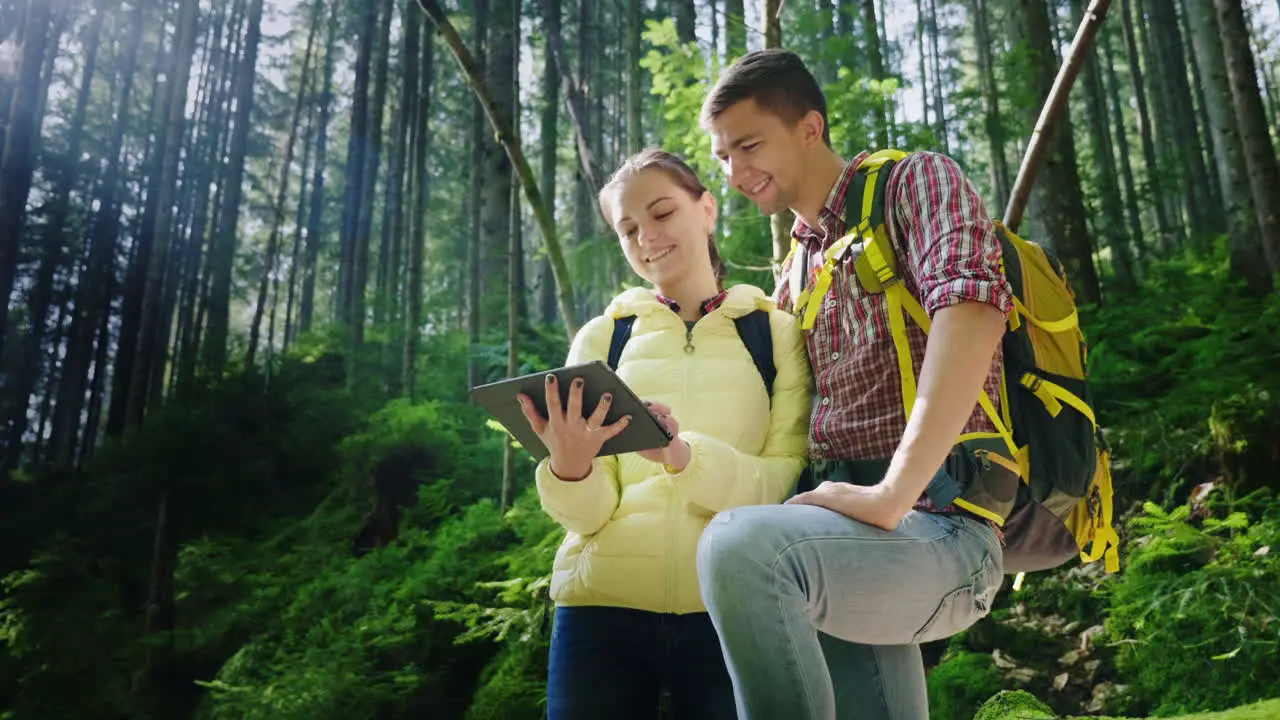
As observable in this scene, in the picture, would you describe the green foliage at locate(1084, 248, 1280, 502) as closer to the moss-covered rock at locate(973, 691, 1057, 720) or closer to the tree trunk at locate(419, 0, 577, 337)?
the moss-covered rock at locate(973, 691, 1057, 720)

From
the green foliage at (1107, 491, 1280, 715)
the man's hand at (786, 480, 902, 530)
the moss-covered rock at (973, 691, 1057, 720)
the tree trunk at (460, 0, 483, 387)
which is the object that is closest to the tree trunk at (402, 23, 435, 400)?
the tree trunk at (460, 0, 483, 387)

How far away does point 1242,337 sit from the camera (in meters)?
5.95

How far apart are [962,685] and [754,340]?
10.1 ft

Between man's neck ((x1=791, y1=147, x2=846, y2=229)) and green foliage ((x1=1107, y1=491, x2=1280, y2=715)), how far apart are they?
2.90 m

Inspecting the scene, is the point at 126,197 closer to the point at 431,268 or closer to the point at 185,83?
the point at 185,83

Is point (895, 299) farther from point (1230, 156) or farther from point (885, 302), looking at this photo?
point (1230, 156)

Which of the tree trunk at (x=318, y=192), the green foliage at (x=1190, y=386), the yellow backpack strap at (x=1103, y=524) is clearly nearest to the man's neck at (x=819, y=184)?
the yellow backpack strap at (x=1103, y=524)

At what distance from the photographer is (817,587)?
1.18 meters

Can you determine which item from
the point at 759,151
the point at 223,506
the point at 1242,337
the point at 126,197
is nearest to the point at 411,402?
the point at 223,506

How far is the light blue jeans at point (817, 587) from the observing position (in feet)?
3.69

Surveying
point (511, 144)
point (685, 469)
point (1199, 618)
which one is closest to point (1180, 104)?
point (1199, 618)

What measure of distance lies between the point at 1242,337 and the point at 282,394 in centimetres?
1372

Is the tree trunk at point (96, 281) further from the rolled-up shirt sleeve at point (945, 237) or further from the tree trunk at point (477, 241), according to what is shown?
the rolled-up shirt sleeve at point (945, 237)

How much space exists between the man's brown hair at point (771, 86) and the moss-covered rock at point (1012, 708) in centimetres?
225
